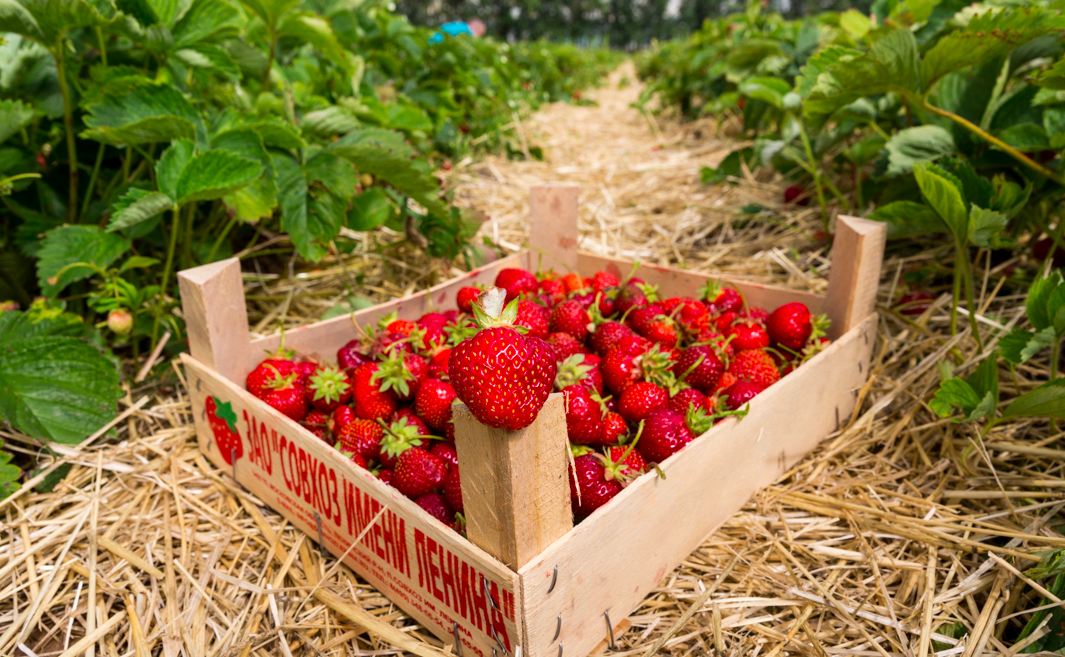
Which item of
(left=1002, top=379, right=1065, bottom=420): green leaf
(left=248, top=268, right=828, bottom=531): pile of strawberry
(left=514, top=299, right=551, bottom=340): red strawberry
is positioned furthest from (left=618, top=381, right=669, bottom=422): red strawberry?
(left=1002, top=379, right=1065, bottom=420): green leaf

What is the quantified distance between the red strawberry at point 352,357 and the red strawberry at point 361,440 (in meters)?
0.27

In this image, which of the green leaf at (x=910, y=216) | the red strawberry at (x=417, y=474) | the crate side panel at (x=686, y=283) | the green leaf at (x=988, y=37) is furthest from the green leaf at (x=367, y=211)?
the green leaf at (x=988, y=37)

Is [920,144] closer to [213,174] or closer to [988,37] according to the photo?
[988,37]

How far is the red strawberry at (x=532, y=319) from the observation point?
1528 mm

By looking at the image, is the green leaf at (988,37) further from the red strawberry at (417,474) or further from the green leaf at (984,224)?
the red strawberry at (417,474)

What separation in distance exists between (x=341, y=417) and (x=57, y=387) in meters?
0.66

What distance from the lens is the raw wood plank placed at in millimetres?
1585

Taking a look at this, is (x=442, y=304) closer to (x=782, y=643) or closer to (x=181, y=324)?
(x=181, y=324)

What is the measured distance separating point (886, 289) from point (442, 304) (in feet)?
4.62

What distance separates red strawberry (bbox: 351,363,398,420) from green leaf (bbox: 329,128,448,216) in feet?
2.18

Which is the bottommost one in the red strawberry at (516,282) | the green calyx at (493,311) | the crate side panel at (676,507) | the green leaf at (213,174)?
the crate side panel at (676,507)

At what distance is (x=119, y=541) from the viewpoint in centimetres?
141

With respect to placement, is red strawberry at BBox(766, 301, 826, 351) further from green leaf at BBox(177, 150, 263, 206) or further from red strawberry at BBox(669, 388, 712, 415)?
green leaf at BBox(177, 150, 263, 206)

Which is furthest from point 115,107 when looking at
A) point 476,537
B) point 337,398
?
point 476,537
